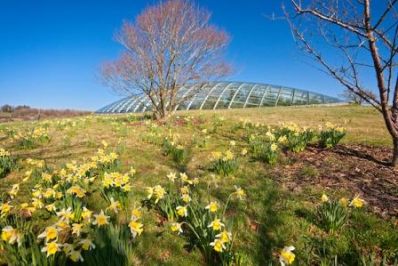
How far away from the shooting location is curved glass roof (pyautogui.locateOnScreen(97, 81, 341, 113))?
3444cm

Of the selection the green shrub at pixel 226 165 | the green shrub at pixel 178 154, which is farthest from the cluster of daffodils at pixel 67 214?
the green shrub at pixel 226 165

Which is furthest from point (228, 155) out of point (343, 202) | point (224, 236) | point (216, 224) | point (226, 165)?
point (224, 236)

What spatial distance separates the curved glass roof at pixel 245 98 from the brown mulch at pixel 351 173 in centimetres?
2644

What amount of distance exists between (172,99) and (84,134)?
4.58 meters

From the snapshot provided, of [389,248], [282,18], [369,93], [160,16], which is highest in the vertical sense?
[160,16]

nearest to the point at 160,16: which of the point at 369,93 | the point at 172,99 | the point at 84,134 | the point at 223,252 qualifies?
the point at 172,99

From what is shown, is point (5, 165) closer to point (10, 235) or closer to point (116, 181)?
point (116, 181)

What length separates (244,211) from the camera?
392 cm

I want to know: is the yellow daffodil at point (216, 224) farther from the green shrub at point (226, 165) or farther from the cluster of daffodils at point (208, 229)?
the green shrub at point (226, 165)

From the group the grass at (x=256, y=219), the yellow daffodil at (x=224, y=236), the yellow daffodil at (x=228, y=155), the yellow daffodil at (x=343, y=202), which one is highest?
the yellow daffodil at (x=228, y=155)

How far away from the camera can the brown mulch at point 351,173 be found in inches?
162

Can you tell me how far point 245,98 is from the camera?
3572 centimetres

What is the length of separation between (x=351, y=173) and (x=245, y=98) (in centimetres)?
3110

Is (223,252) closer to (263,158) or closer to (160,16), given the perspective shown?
(263,158)
